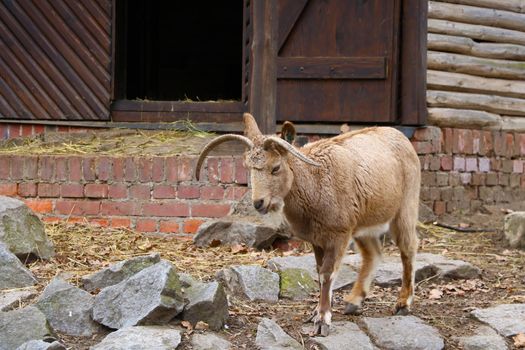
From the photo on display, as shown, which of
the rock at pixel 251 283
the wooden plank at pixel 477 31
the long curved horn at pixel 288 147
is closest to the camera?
the long curved horn at pixel 288 147

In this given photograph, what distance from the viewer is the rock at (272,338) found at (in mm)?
5332

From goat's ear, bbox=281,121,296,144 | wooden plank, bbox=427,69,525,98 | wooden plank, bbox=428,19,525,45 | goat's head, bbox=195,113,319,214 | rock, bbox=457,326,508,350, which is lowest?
rock, bbox=457,326,508,350

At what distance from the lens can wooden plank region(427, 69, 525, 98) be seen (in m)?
9.20

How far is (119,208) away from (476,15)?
420 cm

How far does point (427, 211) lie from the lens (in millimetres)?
9062

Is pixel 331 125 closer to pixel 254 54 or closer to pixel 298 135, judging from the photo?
pixel 298 135

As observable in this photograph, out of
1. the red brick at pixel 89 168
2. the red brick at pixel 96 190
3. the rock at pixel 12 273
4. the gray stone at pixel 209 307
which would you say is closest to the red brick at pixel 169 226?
the red brick at pixel 96 190

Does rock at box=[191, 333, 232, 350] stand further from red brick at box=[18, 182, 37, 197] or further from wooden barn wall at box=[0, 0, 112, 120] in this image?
wooden barn wall at box=[0, 0, 112, 120]

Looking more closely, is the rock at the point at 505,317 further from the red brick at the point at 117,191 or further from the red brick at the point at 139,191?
the red brick at the point at 117,191

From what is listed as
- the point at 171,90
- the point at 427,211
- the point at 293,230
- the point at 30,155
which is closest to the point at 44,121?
the point at 30,155

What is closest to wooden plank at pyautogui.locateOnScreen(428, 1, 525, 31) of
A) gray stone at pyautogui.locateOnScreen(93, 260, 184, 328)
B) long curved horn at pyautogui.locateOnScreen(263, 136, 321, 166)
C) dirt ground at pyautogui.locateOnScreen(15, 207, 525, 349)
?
dirt ground at pyautogui.locateOnScreen(15, 207, 525, 349)

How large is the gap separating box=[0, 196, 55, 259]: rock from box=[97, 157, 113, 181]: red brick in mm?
1606

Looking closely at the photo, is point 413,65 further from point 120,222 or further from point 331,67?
point 120,222

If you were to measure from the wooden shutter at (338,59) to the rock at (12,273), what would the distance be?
3.48 m
